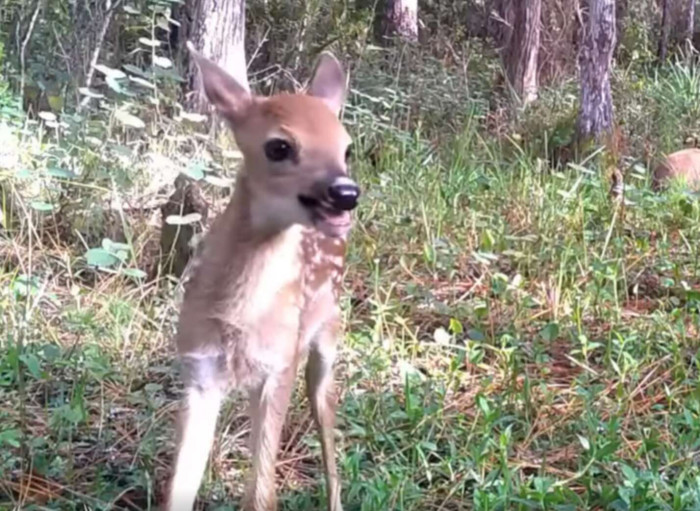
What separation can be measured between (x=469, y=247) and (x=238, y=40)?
7.07 feet

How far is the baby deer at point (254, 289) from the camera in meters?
2.52

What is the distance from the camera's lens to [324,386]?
312 centimetres

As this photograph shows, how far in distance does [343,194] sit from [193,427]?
0.74 m

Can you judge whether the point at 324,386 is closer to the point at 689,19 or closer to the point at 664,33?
the point at 664,33

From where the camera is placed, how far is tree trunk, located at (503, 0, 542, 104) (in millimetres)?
9867

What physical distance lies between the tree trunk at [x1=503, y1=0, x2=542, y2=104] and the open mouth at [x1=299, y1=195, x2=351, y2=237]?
7495 mm

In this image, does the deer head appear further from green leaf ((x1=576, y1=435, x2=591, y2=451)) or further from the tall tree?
the tall tree

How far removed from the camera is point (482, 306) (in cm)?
418

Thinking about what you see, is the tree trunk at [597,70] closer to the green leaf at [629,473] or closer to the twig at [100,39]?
the twig at [100,39]

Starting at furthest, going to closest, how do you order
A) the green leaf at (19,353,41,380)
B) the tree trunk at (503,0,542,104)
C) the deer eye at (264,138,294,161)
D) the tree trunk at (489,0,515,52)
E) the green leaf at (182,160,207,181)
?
the tree trunk at (489,0,515,52) → the tree trunk at (503,0,542,104) → the green leaf at (182,160,207,181) → the green leaf at (19,353,41,380) → the deer eye at (264,138,294,161)

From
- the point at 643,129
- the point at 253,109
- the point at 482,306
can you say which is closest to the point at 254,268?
the point at 253,109

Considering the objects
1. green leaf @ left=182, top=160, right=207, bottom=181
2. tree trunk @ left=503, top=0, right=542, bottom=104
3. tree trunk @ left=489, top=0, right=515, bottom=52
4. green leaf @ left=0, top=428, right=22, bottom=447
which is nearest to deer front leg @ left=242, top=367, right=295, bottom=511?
green leaf @ left=0, top=428, right=22, bottom=447

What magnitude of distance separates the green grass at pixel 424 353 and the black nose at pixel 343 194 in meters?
0.85

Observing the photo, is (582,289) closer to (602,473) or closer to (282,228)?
(602,473)
